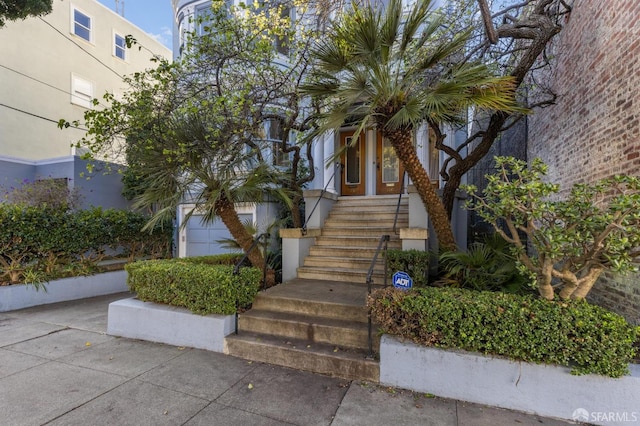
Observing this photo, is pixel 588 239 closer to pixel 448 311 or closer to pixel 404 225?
pixel 448 311

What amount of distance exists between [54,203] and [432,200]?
31.3 ft

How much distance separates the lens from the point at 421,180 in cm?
448

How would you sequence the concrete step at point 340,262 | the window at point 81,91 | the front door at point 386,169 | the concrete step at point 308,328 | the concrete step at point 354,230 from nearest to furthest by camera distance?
1. the concrete step at point 308,328
2. the concrete step at point 340,262
3. the concrete step at point 354,230
4. the front door at point 386,169
5. the window at point 81,91

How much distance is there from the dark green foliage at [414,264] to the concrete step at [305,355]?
1.59 m

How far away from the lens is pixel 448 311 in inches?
125

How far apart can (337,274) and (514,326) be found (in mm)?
3224

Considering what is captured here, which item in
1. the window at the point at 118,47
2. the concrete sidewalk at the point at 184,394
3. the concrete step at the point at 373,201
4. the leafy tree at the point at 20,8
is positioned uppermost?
the window at the point at 118,47

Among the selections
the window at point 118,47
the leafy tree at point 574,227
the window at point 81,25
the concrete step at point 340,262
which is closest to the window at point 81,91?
the window at point 81,25

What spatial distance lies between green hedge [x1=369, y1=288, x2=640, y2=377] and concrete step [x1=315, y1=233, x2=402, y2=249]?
2684 millimetres

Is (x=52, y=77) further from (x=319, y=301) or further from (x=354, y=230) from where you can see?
(x=319, y=301)

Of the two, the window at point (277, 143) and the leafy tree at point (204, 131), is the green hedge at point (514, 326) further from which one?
the window at point (277, 143)

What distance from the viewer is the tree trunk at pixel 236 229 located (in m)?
5.15
